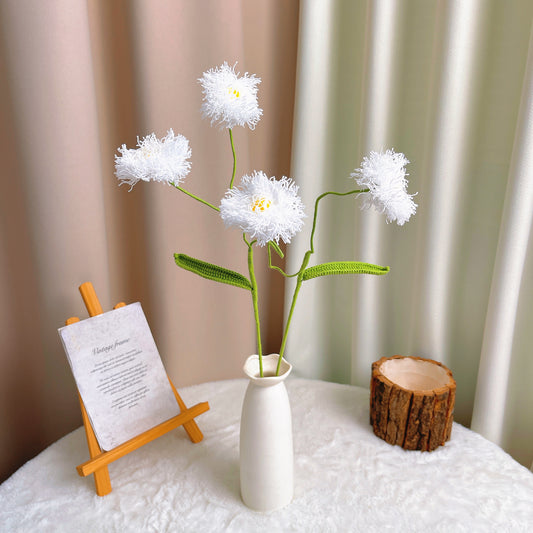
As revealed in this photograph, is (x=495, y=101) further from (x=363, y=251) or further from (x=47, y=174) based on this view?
(x=47, y=174)

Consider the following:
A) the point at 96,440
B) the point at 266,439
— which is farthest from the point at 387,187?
the point at 96,440

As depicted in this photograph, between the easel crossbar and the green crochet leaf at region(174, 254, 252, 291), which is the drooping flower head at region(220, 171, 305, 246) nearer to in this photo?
the green crochet leaf at region(174, 254, 252, 291)

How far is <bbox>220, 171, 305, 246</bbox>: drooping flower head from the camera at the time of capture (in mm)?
528

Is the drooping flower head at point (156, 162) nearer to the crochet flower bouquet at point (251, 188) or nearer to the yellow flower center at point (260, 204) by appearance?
the crochet flower bouquet at point (251, 188)

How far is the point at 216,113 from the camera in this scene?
622mm

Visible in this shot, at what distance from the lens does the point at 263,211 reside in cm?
54

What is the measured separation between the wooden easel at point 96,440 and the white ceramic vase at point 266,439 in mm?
183

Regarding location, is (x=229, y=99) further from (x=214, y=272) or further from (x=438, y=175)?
(x=438, y=175)

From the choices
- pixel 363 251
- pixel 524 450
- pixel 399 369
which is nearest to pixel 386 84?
pixel 363 251

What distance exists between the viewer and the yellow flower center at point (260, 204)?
21.4 inches

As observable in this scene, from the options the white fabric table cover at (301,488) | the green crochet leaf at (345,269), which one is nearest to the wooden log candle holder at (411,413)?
the white fabric table cover at (301,488)

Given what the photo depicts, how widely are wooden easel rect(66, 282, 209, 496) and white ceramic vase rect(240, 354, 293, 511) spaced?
0.60 ft

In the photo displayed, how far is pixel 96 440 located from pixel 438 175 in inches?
30.1

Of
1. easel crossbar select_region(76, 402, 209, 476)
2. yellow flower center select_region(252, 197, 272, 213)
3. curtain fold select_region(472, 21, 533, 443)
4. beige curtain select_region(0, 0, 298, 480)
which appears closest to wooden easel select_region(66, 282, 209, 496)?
easel crossbar select_region(76, 402, 209, 476)
